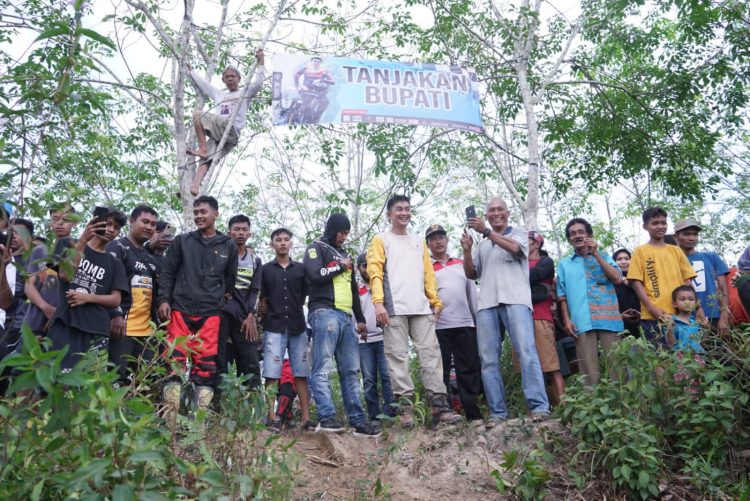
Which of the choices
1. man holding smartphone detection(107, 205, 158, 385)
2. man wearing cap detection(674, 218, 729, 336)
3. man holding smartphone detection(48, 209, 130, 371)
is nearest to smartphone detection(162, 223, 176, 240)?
man holding smartphone detection(107, 205, 158, 385)

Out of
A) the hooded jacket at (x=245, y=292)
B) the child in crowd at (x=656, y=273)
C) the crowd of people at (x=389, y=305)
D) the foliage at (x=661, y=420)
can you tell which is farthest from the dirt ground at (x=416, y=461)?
the child in crowd at (x=656, y=273)

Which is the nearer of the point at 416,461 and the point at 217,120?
the point at 416,461

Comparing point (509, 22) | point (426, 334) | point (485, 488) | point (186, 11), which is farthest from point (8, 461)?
point (509, 22)

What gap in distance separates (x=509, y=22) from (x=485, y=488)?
551 cm

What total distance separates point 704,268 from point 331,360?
331cm

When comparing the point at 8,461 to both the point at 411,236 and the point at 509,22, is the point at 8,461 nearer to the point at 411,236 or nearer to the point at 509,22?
the point at 411,236

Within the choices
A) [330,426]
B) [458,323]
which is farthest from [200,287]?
[458,323]

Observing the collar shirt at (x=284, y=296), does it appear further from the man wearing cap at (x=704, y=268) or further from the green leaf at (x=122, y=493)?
the green leaf at (x=122, y=493)

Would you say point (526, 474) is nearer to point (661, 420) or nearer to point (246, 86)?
point (661, 420)

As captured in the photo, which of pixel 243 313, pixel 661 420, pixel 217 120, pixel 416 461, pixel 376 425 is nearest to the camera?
pixel 661 420

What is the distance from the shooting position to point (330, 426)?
5199mm

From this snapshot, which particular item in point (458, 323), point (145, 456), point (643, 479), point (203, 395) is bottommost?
point (643, 479)

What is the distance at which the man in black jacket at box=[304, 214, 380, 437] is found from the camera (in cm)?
524

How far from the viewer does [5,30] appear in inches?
287
